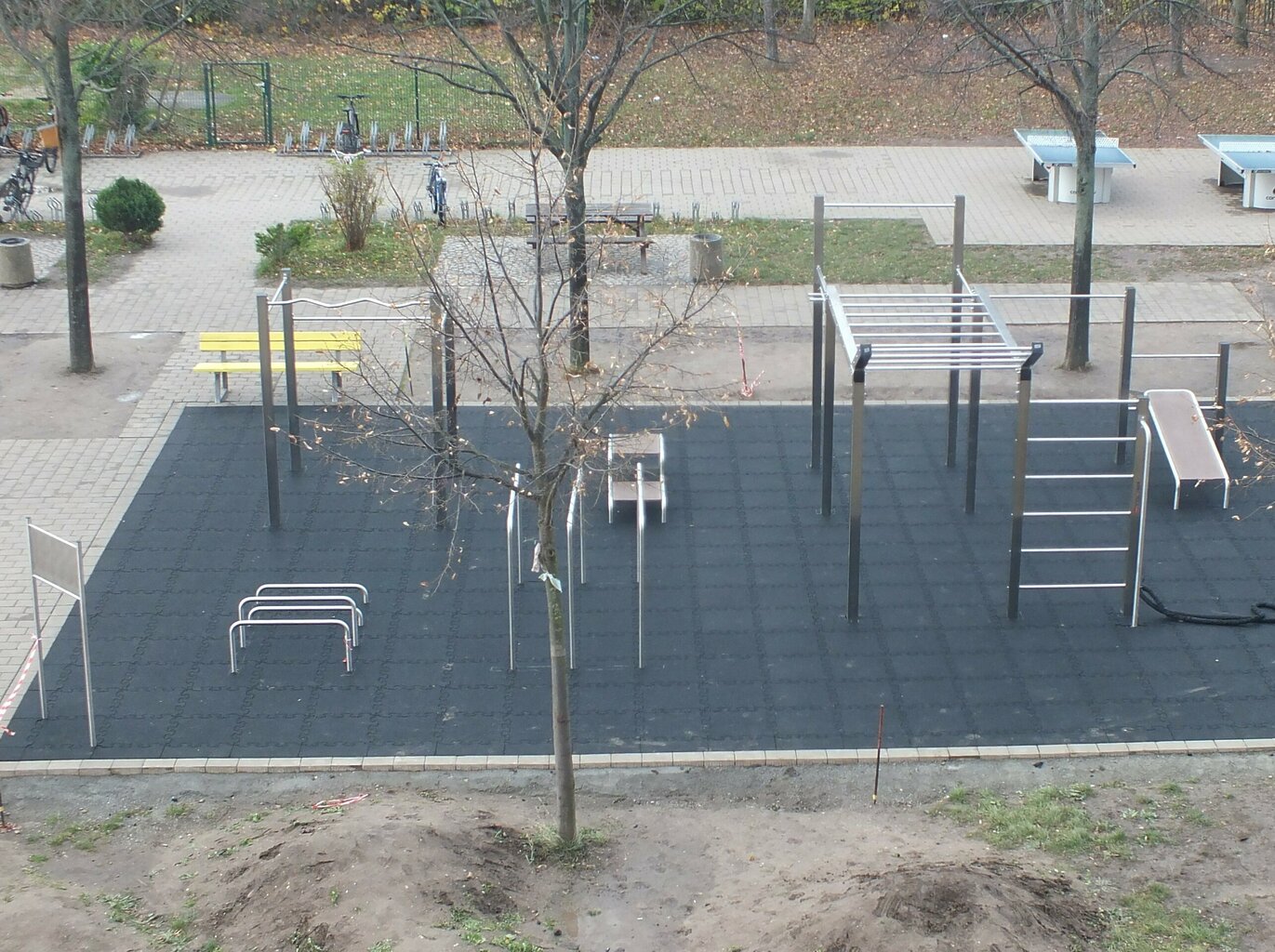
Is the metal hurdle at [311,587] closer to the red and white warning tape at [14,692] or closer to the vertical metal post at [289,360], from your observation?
the red and white warning tape at [14,692]

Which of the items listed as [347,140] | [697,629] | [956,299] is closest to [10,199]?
[347,140]

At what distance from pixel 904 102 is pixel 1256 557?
55.5 feet

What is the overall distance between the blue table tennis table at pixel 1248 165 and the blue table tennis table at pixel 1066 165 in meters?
1.31

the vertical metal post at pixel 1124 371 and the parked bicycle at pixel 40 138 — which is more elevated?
the parked bicycle at pixel 40 138

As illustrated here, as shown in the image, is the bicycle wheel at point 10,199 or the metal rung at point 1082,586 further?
the bicycle wheel at point 10,199

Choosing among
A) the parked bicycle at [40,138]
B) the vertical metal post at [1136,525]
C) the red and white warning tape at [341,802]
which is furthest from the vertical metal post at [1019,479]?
the parked bicycle at [40,138]

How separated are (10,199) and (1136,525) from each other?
1567 centimetres

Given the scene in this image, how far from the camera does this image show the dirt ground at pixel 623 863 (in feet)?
24.2

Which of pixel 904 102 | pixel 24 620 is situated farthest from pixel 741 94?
pixel 24 620

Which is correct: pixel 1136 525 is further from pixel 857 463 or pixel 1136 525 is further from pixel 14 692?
pixel 14 692

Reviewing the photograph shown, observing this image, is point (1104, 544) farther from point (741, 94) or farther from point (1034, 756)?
point (741, 94)

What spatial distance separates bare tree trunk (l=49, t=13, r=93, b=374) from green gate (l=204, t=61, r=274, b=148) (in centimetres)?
937

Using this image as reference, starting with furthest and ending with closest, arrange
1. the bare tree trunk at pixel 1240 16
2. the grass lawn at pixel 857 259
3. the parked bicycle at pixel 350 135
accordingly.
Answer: the bare tree trunk at pixel 1240 16 < the parked bicycle at pixel 350 135 < the grass lawn at pixel 857 259

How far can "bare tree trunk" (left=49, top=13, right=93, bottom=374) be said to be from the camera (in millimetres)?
14844
